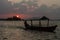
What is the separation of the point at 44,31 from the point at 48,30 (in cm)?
400

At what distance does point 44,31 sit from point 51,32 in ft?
8.61

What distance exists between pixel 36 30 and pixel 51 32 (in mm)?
7808

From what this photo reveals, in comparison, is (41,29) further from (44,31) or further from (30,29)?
(30,29)

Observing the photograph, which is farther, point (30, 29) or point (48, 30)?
point (30, 29)

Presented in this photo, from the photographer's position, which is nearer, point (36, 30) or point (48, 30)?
point (48, 30)

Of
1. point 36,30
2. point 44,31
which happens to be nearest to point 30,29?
point 36,30

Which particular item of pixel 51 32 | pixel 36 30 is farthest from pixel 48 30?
pixel 36 30

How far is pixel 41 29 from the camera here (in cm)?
7038

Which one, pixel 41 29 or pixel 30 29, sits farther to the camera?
pixel 30 29

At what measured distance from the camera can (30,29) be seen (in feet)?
261

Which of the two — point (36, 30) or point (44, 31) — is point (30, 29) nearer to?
→ point (36, 30)

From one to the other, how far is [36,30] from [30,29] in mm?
3737

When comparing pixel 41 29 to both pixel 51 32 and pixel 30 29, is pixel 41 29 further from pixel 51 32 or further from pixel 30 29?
pixel 30 29

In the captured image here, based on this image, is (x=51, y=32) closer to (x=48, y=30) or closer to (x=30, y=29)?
(x=48, y=30)
